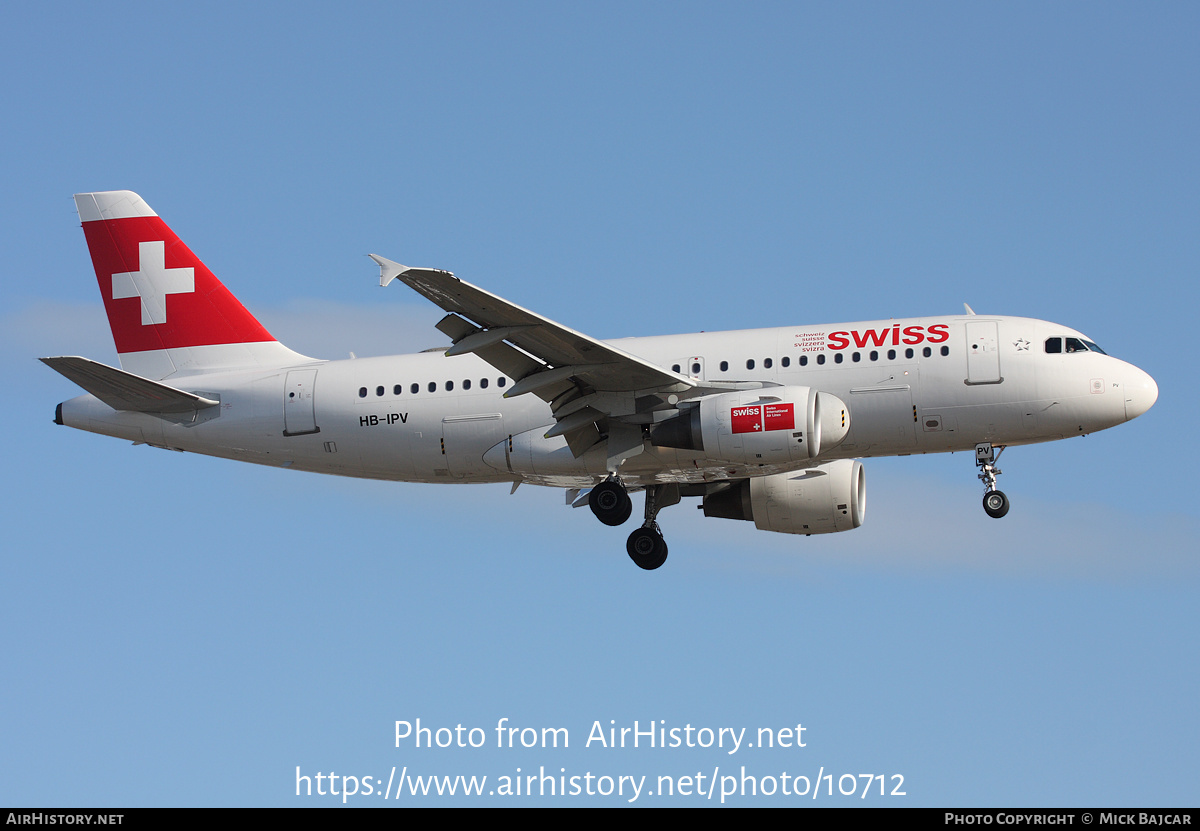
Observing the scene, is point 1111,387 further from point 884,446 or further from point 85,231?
point 85,231

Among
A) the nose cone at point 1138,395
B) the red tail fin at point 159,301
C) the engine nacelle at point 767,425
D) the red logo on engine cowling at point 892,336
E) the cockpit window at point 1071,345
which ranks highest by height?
the red tail fin at point 159,301

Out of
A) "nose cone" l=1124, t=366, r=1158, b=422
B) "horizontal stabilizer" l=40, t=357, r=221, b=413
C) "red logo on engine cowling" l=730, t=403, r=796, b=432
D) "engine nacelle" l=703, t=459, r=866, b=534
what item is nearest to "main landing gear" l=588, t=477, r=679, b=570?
"engine nacelle" l=703, t=459, r=866, b=534

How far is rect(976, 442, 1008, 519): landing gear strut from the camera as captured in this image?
3269 centimetres

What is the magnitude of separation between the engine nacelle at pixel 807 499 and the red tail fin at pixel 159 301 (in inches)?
488

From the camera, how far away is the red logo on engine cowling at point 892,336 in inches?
1282

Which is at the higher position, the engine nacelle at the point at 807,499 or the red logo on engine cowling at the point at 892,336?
the red logo on engine cowling at the point at 892,336

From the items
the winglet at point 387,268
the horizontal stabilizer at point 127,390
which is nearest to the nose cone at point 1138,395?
the winglet at point 387,268

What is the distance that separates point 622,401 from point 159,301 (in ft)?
45.5

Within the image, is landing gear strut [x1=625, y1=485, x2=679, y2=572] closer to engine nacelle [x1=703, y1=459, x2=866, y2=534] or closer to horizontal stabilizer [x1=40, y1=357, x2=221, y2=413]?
engine nacelle [x1=703, y1=459, x2=866, y2=534]

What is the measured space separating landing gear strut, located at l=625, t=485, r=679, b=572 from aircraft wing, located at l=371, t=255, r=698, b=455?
3483 mm

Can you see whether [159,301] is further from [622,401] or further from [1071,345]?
[1071,345]

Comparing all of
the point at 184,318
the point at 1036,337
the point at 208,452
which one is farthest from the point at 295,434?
the point at 1036,337

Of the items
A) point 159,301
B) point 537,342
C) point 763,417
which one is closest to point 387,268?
point 537,342

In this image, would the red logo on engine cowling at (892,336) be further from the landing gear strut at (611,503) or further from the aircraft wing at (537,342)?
the landing gear strut at (611,503)
